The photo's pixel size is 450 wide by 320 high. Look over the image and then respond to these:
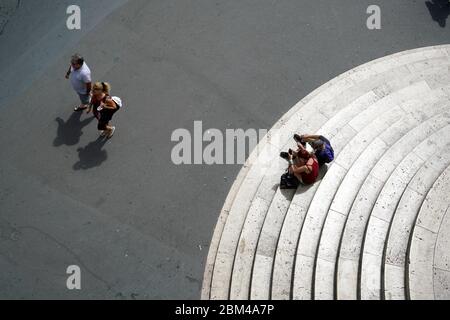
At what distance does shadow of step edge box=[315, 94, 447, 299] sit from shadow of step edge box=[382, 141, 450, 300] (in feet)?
2.91

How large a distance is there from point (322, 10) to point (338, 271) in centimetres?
722

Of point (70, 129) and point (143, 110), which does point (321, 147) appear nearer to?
point (143, 110)

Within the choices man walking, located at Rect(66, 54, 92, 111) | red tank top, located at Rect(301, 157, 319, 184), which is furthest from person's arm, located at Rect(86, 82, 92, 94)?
red tank top, located at Rect(301, 157, 319, 184)

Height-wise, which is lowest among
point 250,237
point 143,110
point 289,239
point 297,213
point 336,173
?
point 289,239

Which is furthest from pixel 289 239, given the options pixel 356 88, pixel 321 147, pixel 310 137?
pixel 356 88

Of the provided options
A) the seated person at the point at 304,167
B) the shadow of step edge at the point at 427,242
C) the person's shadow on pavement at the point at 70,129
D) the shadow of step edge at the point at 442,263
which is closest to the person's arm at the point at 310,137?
the seated person at the point at 304,167

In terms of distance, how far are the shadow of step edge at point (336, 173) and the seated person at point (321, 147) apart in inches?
13.9

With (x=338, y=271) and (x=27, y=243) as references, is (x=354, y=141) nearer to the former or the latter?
(x=338, y=271)

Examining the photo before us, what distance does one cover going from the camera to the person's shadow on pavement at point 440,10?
12008mm

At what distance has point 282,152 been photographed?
972 cm

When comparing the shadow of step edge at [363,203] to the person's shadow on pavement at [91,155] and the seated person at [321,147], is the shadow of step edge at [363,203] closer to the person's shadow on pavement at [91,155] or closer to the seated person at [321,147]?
the seated person at [321,147]

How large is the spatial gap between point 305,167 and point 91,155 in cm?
447

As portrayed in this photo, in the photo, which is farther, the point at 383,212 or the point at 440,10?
the point at 440,10

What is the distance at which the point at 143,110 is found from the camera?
10562mm
